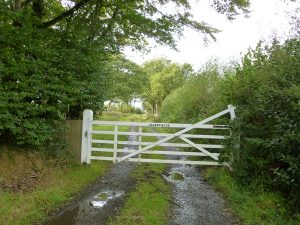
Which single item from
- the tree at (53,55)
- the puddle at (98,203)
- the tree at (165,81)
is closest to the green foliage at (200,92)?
the tree at (53,55)

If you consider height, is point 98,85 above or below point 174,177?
above

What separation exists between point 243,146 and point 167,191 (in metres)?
2.62

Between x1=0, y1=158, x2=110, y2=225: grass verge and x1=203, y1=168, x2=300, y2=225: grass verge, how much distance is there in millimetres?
3587

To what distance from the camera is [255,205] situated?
6.64 meters

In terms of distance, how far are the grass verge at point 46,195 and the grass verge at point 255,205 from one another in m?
3.59

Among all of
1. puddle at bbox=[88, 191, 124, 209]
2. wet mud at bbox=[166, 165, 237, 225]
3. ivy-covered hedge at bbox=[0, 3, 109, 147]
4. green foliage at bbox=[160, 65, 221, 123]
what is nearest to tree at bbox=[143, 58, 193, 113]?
green foliage at bbox=[160, 65, 221, 123]

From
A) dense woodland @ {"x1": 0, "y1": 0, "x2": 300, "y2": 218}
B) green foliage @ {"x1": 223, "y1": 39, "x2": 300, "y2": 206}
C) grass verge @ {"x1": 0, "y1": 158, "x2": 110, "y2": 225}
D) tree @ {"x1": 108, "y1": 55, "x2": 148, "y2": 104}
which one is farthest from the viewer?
tree @ {"x1": 108, "y1": 55, "x2": 148, "y2": 104}

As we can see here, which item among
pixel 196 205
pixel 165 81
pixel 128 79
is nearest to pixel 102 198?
pixel 196 205

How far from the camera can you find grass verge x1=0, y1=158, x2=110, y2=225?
219 inches

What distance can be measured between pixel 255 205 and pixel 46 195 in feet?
14.3

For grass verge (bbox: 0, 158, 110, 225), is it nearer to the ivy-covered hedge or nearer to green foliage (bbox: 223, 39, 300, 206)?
the ivy-covered hedge

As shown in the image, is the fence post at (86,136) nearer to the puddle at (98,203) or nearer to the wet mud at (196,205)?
the puddle at (98,203)

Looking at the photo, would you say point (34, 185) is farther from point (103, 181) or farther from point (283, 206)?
point (283, 206)

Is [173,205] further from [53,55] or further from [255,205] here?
[53,55]
